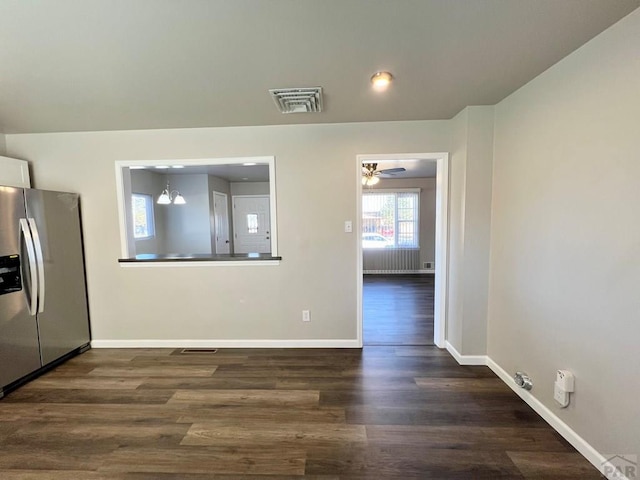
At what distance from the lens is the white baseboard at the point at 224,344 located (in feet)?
10.6

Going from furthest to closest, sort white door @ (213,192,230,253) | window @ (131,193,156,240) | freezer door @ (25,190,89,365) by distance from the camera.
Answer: white door @ (213,192,230,253), window @ (131,193,156,240), freezer door @ (25,190,89,365)

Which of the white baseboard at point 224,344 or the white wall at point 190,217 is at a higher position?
the white wall at point 190,217

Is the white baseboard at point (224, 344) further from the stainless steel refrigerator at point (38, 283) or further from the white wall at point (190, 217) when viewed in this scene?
the white wall at point (190, 217)

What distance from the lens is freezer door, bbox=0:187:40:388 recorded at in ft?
7.93

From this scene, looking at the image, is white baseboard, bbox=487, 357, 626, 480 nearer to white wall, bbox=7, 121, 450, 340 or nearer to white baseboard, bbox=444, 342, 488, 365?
white baseboard, bbox=444, 342, 488, 365

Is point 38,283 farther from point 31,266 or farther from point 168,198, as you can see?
point 168,198

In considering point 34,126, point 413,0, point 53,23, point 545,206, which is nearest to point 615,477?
point 545,206

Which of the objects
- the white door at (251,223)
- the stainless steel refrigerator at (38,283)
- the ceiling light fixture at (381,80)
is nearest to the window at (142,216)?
the white door at (251,223)

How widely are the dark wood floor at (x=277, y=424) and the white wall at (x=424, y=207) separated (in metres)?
4.61

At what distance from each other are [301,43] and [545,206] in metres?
1.93

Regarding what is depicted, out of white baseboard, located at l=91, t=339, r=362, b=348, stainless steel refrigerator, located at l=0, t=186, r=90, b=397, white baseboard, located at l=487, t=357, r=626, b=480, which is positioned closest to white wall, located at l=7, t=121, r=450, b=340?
white baseboard, located at l=91, t=339, r=362, b=348

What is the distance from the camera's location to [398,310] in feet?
14.7

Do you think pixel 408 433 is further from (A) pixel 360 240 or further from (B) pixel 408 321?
(B) pixel 408 321

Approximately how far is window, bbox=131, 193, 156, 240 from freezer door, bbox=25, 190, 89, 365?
7.42 feet
